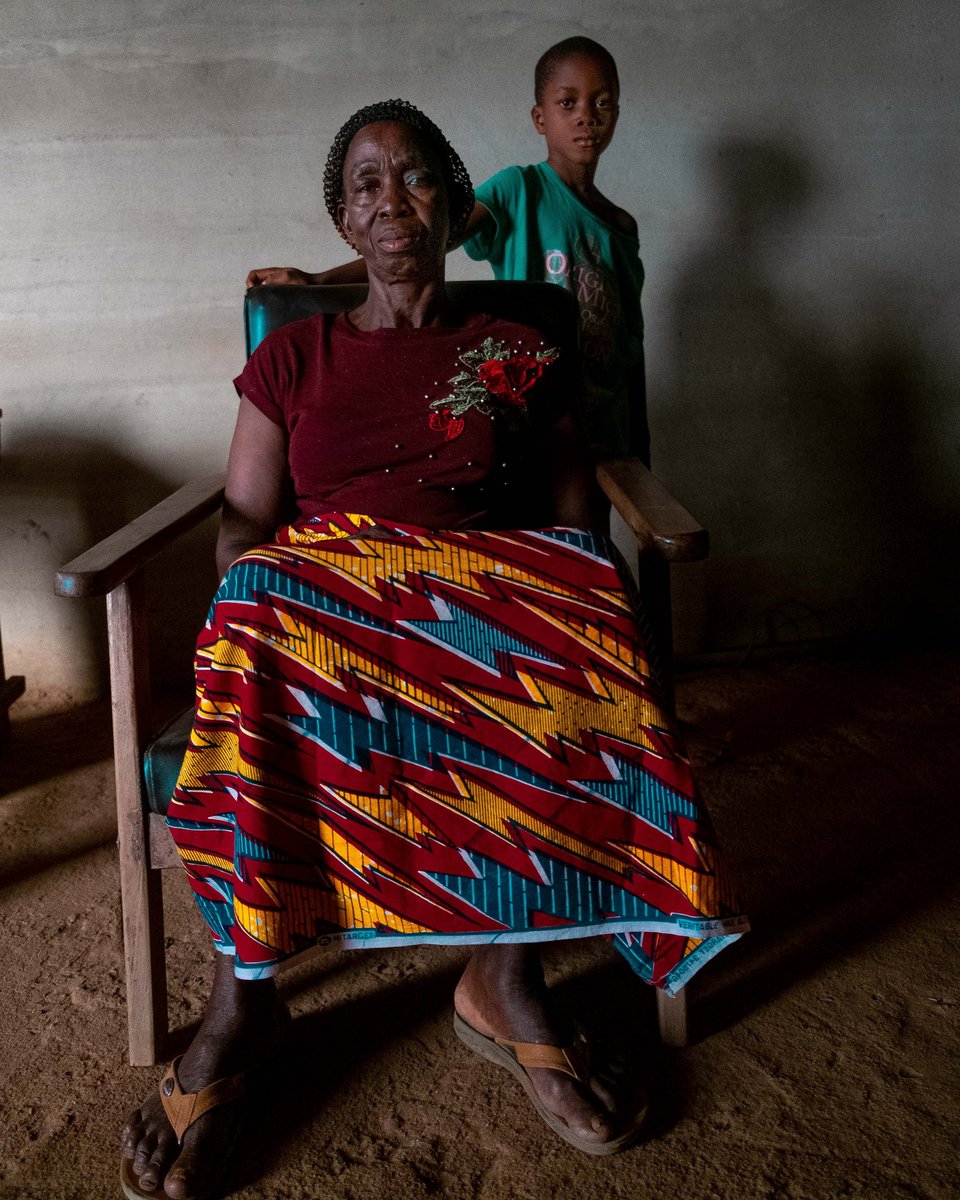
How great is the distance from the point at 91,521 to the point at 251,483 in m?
1.40

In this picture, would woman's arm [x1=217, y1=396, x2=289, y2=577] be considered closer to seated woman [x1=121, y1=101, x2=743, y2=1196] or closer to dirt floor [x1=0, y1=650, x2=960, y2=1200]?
seated woman [x1=121, y1=101, x2=743, y2=1196]

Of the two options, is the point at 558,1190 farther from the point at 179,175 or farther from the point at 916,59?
the point at 916,59

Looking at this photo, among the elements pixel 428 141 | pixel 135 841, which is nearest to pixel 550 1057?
pixel 135 841

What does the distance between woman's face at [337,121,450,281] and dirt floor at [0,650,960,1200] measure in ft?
3.98

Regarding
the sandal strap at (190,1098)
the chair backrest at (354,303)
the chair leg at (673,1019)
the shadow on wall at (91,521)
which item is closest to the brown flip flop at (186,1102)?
the sandal strap at (190,1098)

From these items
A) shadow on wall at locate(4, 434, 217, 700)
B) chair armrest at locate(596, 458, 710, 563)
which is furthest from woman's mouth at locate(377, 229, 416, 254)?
shadow on wall at locate(4, 434, 217, 700)

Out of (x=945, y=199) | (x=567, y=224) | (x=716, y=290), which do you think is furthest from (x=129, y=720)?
(x=945, y=199)

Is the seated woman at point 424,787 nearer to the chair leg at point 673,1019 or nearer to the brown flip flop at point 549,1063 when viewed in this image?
the brown flip flop at point 549,1063

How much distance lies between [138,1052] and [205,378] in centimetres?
186

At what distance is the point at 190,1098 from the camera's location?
1.36m

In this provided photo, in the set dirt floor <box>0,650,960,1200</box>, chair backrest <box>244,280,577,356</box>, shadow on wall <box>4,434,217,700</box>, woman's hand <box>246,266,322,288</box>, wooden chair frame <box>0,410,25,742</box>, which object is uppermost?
woman's hand <box>246,266,322,288</box>

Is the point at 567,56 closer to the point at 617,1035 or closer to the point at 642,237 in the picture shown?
the point at 642,237

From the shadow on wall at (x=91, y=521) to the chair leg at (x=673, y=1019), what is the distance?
188 centimetres

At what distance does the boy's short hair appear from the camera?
2.31 m
